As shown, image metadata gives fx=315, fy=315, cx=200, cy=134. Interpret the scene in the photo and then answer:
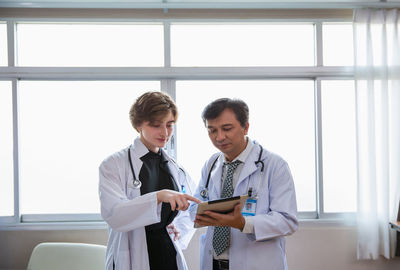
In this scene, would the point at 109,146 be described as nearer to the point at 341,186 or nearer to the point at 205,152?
the point at 205,152

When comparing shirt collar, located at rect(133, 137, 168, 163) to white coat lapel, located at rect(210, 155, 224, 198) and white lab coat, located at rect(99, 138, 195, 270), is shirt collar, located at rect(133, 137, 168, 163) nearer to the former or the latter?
white lab coat, located at rect(99, 138, 195, 270)

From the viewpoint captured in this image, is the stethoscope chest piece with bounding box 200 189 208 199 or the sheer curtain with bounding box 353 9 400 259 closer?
the stethoscope chest piece with bounding box 200 189 208 199

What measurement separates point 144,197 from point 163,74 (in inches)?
62.4

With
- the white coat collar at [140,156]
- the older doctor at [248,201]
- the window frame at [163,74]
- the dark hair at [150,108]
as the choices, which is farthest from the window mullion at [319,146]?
the dark hair at [150,108]

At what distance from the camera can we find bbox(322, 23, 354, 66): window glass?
300 cm

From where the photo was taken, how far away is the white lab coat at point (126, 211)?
4.89ft

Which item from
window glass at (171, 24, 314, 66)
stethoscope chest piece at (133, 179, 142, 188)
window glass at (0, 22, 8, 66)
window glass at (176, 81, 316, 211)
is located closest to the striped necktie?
stethoscope chest piece at (133, 179, 142, 188)

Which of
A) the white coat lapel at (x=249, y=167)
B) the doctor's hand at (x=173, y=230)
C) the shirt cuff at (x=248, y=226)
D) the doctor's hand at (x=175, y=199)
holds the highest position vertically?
the white coat lapel at (x=249, y=167)

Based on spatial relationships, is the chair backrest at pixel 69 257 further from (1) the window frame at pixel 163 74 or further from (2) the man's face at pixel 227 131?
(2) the man's face at pixel 227 131

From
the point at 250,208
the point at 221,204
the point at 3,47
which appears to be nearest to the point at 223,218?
the point at 221,204

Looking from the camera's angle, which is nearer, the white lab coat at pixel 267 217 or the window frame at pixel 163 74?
the white lab coat at pixel 267 217

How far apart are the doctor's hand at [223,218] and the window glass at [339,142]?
1.81 metres

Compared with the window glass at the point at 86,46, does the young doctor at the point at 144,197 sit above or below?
below

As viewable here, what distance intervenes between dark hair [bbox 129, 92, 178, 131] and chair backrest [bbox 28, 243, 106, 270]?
4.53 feet
